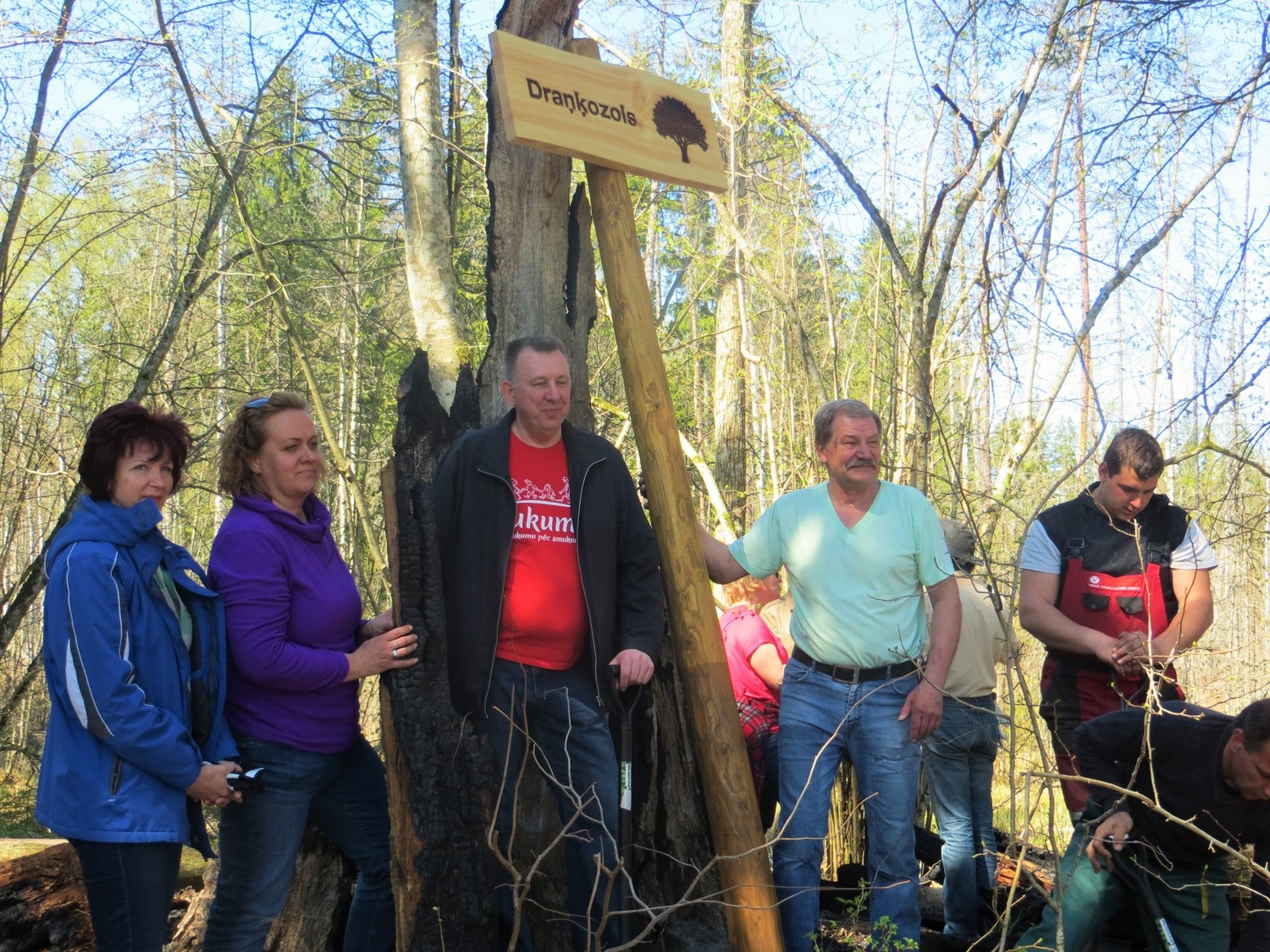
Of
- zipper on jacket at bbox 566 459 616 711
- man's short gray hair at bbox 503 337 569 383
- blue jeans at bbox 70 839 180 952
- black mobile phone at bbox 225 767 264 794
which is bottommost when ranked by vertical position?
blue jeans at bbox 70 839 180 952

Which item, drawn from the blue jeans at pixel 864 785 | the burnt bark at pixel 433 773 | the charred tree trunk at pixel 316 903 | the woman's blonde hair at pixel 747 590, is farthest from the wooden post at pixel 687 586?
the charred tree trunk at pixel 316 903

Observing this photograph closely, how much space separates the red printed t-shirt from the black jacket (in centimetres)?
4

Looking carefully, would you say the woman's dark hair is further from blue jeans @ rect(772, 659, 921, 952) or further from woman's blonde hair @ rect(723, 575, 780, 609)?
woman's blonde hair @ rect(723, 575, 780, 609)

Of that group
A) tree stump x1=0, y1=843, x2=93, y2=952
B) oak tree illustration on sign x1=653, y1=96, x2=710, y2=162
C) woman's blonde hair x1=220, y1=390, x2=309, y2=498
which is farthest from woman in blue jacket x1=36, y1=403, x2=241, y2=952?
oak tree illustration on sign x1=653, y1=96, x2=710, y2=162

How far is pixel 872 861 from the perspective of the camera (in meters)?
3.73

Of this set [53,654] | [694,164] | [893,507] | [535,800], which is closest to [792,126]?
[694,164]

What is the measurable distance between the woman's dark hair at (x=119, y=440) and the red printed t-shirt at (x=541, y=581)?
102 cm

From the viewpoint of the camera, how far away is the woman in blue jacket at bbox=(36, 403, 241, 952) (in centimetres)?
263

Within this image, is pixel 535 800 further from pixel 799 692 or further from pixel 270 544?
pixel 270 544

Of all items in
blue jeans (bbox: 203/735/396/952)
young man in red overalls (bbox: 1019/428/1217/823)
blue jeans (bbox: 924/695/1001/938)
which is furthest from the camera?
blue jeans (bbox: 924/695/1001/938)

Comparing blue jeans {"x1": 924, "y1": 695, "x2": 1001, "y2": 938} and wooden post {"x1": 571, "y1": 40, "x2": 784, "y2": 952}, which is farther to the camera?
blue jeans {"x1": 924, "y1": 695, "x2": 1001, "y2": 938}

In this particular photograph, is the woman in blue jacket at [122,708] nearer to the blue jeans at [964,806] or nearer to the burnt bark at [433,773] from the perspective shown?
the burnt bark at [433,773]

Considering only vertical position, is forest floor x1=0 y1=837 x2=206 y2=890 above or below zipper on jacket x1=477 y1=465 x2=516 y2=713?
below

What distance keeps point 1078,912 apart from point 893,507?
5.19 feet
